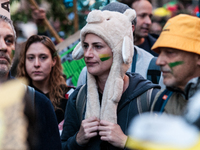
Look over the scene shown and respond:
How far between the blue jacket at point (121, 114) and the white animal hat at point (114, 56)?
7 centimetres

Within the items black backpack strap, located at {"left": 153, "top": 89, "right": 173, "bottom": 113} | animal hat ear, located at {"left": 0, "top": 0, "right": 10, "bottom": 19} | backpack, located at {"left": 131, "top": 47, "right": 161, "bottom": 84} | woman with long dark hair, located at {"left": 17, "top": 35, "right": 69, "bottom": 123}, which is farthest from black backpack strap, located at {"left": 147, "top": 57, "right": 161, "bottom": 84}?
animal hat ear, located at {"left": 0, "top": 0, "right": 10, "bottom": 19}

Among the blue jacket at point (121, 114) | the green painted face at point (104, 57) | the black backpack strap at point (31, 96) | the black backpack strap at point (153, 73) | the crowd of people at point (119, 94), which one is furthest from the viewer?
the black backpack strap at point (153, 73)

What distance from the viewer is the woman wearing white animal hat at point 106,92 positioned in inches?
95.5

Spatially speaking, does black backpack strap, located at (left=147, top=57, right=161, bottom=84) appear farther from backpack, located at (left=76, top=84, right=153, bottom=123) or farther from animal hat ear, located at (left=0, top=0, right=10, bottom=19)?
animal hat ear, located at (left=0, top=0, right=10, bottom=19)

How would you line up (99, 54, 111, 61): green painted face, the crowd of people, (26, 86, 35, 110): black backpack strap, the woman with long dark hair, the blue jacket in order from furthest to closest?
the woman with long dark hair, (99, 54, 111, 61): green painted face, the blue jacket, (26, 86, 35, 110): black backpack strap, the crowd of people

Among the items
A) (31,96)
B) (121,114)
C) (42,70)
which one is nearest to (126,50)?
(121,114)

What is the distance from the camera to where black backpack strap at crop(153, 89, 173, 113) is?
2.03 m

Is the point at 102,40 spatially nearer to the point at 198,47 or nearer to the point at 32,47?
the point at 198,47

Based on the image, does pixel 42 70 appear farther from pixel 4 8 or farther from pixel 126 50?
pixel 126 50

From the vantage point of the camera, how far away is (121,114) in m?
2.50

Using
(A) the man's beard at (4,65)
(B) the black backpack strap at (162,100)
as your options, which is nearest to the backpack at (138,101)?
(B) the black backpack strap at (162,100)

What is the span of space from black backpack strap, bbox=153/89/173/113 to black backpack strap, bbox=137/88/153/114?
11.3 inches

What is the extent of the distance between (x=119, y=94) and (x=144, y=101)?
0.69 feet

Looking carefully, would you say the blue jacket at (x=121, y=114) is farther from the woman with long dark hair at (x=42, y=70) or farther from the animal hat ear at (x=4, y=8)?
the animal hat ear at (x=4, y=8)
